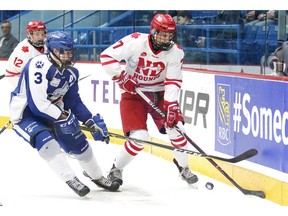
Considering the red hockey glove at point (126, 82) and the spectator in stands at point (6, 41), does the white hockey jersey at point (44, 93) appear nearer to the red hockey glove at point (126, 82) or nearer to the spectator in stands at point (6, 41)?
the red hockey glove at point (126, 82)

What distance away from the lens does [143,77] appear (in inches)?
227

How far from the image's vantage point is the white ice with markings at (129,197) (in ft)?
16.4

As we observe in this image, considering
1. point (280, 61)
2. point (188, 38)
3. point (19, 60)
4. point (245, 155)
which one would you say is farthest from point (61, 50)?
point (188, 38)

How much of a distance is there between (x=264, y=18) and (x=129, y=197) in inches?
95.7

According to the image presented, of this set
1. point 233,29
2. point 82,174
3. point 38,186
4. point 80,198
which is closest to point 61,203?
point 80,198

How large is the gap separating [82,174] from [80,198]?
100cm

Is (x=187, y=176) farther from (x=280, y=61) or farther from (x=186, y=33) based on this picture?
(x=186, y=33)

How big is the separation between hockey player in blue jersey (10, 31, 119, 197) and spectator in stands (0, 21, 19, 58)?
14.3 feet

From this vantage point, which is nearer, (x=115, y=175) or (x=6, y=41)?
(x=115, y=175)

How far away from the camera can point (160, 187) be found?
230 inches

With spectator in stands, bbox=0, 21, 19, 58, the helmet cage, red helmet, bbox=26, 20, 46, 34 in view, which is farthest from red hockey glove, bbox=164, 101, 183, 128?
spectator in stands, bbox=0, 21, 19, 58

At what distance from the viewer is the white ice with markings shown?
16.4 feet

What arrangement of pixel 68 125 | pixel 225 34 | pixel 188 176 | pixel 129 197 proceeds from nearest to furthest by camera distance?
pixel 68 125 → pixel 129 197 → pixel 188 176 → pixel 225 34

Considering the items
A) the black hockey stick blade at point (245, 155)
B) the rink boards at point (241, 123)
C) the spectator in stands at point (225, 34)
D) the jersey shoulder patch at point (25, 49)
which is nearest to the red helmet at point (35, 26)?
the jersey shoulder patch at point (25, 49)
